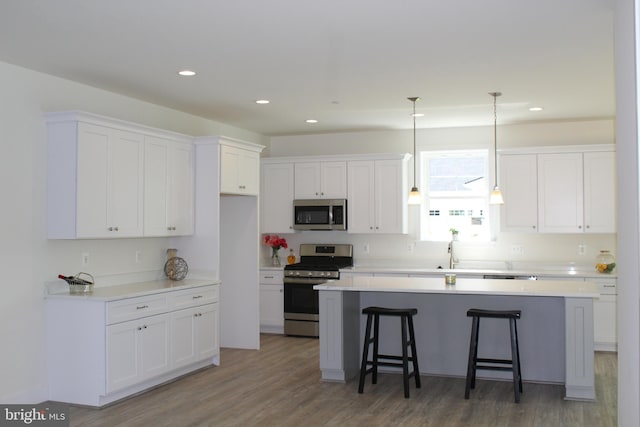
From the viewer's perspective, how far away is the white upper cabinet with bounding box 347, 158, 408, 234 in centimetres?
790

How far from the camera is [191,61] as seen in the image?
476cm

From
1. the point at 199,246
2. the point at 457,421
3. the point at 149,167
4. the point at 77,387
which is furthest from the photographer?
the point at 199,246

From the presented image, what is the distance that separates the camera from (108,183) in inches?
207

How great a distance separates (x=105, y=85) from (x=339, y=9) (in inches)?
107

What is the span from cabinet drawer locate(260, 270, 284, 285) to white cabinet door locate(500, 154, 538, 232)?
2.83 metres

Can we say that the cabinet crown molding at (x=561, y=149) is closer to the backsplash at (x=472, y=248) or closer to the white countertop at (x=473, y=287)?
the backsplash at (x=472, y=248)

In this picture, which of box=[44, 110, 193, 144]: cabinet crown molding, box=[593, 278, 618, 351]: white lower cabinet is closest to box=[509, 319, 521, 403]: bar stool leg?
box=[593, 278, 618, 351]: white lower cabinet

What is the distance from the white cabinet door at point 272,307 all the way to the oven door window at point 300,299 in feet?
0.32

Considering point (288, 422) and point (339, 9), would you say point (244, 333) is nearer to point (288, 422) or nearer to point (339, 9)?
point (288, 422)

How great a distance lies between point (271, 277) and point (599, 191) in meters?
4.06

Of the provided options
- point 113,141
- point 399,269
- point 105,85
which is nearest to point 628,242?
point 113,141

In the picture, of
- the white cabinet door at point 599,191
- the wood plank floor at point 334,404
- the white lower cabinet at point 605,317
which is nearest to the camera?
the wood plank floor at point 334,404

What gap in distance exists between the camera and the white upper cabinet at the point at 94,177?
4.97m

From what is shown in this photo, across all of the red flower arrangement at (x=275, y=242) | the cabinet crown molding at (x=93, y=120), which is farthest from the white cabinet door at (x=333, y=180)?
the cabinet crown molding at (x=93, y=120)
